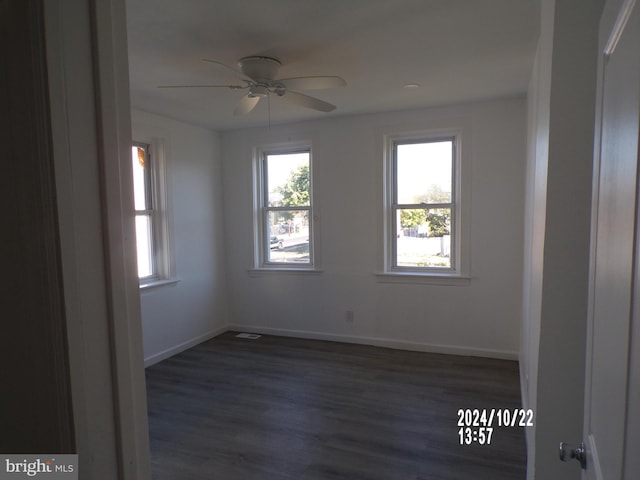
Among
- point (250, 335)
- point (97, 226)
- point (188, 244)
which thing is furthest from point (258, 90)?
point (250, 335)

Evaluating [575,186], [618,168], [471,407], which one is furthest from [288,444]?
[618,168]

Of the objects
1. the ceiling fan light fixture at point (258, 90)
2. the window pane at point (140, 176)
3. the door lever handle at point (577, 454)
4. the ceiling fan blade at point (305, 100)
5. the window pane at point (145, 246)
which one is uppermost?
the ceiling fan light fixture at point (258, 90)

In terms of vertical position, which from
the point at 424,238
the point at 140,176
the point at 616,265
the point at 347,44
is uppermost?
the point at 347,44

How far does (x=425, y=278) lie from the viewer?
423cm

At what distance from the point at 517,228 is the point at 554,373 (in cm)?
269

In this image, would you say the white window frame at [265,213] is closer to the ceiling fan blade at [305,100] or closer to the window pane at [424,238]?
the window pane at [424,238]

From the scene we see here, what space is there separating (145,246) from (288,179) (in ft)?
5.92

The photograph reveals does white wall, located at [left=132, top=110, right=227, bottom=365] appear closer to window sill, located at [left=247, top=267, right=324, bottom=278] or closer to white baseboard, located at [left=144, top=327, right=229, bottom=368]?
→ white baseboard, located at [left=144, top=327, right=229, bottom=368]

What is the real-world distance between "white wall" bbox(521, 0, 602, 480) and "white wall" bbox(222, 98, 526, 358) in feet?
8.48

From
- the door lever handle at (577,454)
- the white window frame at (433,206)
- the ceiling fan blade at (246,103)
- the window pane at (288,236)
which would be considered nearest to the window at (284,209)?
the window pane at (288,236)

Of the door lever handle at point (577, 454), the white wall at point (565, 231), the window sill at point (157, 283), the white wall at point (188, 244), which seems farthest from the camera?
the white wall at point (188, 244)

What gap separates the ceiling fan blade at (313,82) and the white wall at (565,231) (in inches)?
47.5

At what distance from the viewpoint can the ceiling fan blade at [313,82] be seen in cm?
240

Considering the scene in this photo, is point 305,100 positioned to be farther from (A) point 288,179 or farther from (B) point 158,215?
(B) point 158,215
